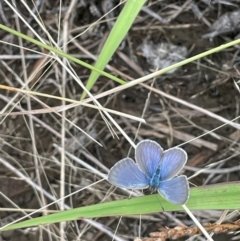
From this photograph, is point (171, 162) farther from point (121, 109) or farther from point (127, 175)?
point (121, 109)

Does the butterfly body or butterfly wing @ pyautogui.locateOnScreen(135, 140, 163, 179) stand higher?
butterfly wing @ pyautogui.locateOnScreen(135, 140, 163, 179)

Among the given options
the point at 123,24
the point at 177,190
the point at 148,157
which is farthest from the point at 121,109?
the point at 177,190

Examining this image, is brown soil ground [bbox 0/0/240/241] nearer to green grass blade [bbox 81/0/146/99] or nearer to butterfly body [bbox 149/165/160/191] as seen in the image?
green grass blade [bbox 81/0/146/99]

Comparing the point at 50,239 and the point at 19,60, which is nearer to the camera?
the point at 50,239

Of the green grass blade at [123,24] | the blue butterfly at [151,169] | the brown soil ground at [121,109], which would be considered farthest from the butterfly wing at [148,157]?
the brown soil ground at [121,109]

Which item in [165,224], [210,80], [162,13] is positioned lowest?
[165,224]

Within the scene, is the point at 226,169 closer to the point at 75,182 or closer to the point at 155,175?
the point at 75,182

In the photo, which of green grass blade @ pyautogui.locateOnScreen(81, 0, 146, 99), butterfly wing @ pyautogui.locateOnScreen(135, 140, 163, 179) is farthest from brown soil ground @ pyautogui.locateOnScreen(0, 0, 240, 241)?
butterfly wing @ pyautogui.locateOnScreen(135, 140, 163, 179)

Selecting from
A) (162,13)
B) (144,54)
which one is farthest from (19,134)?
(162,13)
